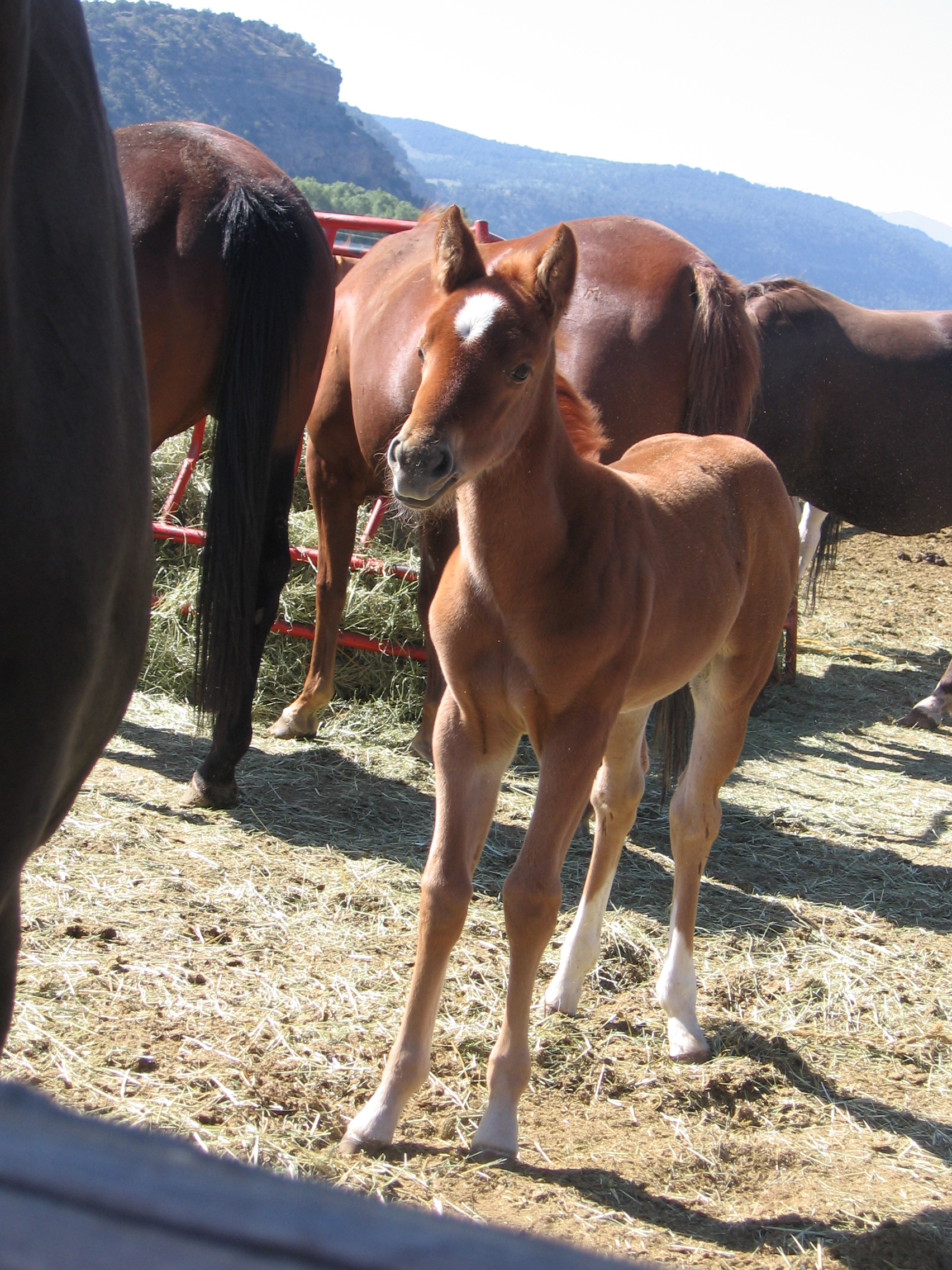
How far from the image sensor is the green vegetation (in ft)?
87.4

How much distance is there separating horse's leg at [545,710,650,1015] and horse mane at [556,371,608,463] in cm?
68

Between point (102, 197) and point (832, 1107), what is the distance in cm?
242

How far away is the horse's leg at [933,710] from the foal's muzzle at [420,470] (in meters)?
4.95

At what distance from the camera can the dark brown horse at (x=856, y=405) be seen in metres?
5.87

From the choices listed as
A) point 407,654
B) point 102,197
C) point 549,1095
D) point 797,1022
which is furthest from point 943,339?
point 102,197

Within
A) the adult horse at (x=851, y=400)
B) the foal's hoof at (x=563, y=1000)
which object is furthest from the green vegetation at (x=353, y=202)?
the foal's hoof at (x=563, y=1000)

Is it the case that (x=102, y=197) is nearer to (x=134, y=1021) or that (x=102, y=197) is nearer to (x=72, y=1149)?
→ (x=72, y=1149)

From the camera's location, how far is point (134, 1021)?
2.50 meters

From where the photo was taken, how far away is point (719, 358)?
3936 millimetres

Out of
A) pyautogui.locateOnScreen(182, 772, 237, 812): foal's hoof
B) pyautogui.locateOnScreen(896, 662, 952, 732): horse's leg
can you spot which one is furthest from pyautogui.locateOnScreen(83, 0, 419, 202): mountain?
pyautogui.locateOnScreen(182, 772, 237, 812): foal's hoof

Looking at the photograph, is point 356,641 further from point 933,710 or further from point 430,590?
point 933,710

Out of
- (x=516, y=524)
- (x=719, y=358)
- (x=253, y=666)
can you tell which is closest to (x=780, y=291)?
(x=719, y=358)

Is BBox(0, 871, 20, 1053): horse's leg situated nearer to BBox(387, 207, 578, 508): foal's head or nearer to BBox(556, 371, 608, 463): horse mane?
BBox(387, 207, 578, 508): foal's head

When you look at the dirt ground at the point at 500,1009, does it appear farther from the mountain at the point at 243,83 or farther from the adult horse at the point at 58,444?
the mountain at the point at 243,83
